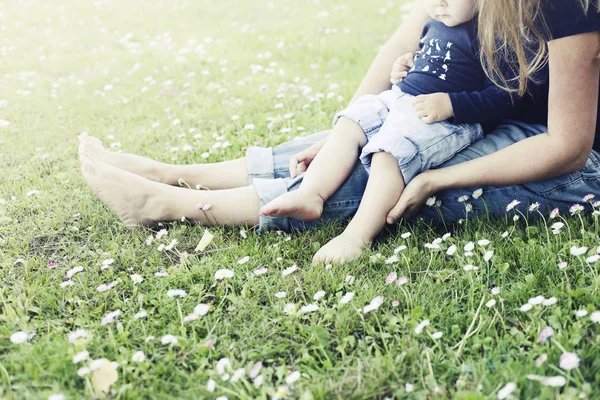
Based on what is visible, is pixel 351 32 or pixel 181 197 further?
pixel 351 32

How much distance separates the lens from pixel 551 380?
1.30 meters

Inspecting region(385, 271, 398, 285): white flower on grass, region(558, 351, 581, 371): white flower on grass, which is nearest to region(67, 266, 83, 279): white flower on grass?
region(385, 271, 398, 285): white flower on grass

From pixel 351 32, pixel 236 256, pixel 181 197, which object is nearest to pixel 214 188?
pixel 181 197

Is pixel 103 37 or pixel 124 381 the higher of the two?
pixel 103 37

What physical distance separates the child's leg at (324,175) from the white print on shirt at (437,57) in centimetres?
32

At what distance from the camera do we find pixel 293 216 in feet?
6.85

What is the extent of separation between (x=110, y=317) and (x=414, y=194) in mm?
1000

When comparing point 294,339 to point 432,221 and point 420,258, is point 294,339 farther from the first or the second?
point 432,221

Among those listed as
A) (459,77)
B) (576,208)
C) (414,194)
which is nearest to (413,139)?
(414,194)

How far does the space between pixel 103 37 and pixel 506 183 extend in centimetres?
448

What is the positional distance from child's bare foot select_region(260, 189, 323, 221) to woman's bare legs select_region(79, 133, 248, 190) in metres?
0.43

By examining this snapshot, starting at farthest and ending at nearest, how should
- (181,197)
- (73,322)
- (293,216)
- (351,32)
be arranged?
(351,32) < (181,197) < (293,216) < (73,322)

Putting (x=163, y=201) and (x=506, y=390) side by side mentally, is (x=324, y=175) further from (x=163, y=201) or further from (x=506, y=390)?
(x=506, y=390)

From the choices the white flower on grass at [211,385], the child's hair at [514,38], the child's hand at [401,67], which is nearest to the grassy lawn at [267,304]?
the white flower on grass at [211,385]
